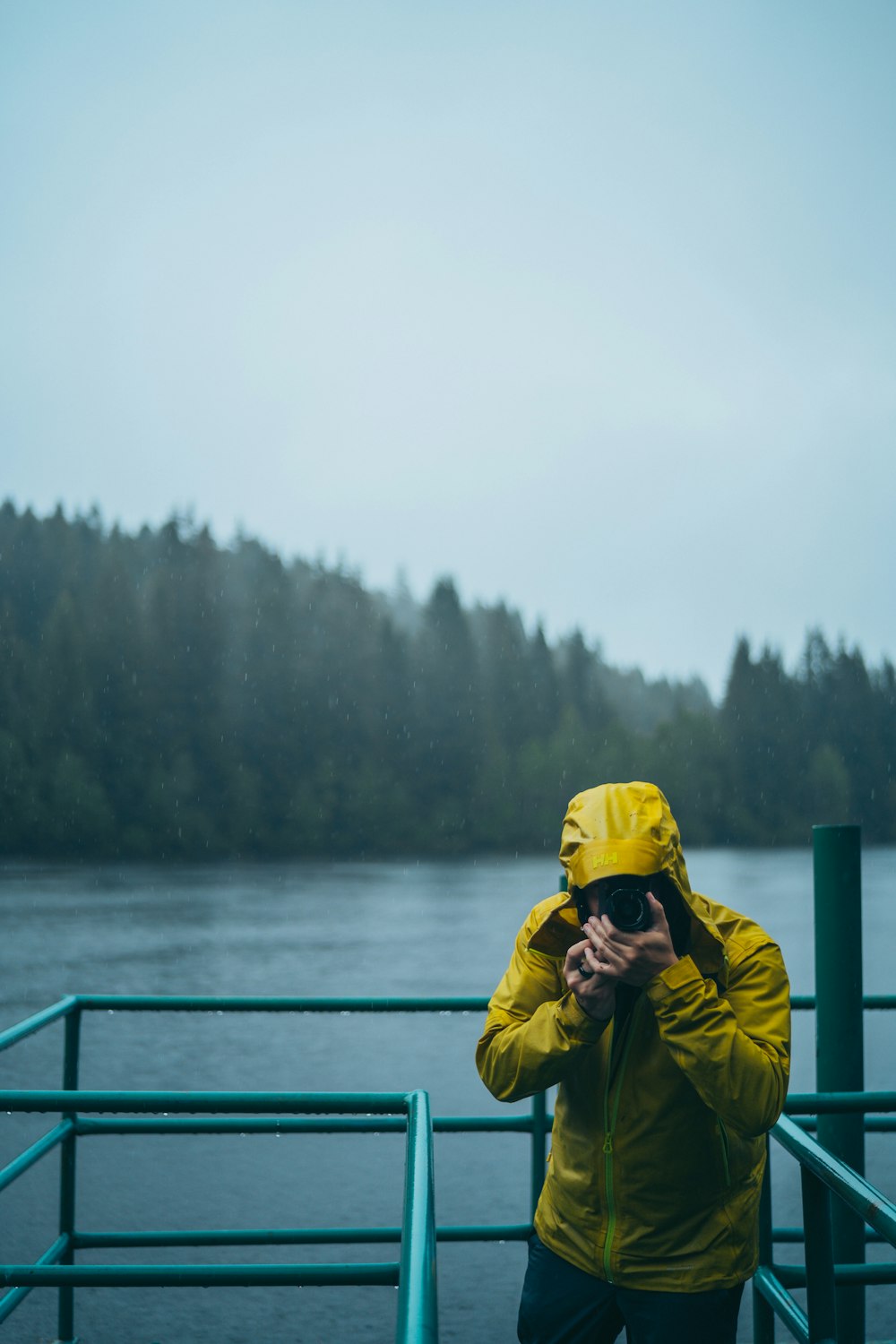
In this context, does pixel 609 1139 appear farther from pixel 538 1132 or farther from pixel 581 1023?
pixel 538 1132

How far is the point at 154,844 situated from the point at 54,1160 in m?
62.6

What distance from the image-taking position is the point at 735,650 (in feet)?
288

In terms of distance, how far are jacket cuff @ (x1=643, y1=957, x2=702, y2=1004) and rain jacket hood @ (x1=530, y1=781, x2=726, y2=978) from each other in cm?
9

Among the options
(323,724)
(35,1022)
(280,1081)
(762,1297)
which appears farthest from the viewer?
(323,724)

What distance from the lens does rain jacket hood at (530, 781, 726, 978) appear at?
1858 mm

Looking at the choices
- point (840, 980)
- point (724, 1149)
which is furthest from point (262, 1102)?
point (840, 980)

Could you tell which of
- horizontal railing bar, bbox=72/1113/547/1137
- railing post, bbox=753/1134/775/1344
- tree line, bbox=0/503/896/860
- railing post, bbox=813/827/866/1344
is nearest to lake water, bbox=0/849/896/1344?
railing post, bbox=813/827/866/1344

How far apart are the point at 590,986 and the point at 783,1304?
101cm

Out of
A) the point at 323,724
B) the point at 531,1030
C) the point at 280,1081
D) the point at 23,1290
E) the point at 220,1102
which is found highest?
the point at 323,724

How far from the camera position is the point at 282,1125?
9.64 ft

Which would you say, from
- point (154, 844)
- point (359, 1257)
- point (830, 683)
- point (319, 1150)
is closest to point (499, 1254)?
point (359, 1257)

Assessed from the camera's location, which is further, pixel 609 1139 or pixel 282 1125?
pixel 282 1125

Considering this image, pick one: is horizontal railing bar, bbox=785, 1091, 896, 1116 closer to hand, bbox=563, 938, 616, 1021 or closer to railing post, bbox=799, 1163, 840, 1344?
railing post, bbox=799, 1163, 840, 1344

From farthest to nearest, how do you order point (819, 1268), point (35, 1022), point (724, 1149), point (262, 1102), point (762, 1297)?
Result: point (35, 1022)
point (762, 1297)
point (262, 1102)
point (819, 1268)
point (724, 1149)
